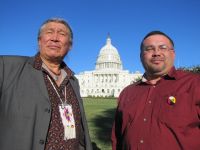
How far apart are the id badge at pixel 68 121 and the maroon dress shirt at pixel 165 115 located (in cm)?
69

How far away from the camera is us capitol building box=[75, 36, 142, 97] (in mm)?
112625

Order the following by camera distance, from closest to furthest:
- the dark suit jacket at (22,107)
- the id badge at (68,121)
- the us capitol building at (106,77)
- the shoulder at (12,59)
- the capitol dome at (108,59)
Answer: the dark suit jacket at (22,107) → the shoulder at (12,59) → the id badge at (68,121) → the us capitol building at (106,77) → the capitol dome at (108,59)

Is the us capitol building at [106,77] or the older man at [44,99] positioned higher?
the us capitol building at [106,77]

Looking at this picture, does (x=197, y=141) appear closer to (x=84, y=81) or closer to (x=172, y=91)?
(x=172, y=91)

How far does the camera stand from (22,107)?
3.47 meters

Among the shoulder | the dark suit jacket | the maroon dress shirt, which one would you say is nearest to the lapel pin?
the maroon dress shirt

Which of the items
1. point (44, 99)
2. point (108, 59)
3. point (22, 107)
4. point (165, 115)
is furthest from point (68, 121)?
point (108, 59)

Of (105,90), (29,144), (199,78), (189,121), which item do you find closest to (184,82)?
(199,78)

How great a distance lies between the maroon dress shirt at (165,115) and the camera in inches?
146

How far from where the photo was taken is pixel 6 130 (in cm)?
337

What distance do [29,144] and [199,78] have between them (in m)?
2.05

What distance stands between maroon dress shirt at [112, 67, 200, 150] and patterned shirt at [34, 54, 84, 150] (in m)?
0.60

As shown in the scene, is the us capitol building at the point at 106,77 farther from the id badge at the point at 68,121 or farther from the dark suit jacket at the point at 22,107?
the dark suit jacket at the point at 22,107

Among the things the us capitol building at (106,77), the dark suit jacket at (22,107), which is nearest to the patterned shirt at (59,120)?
the dark suit jacket at (22,107)
